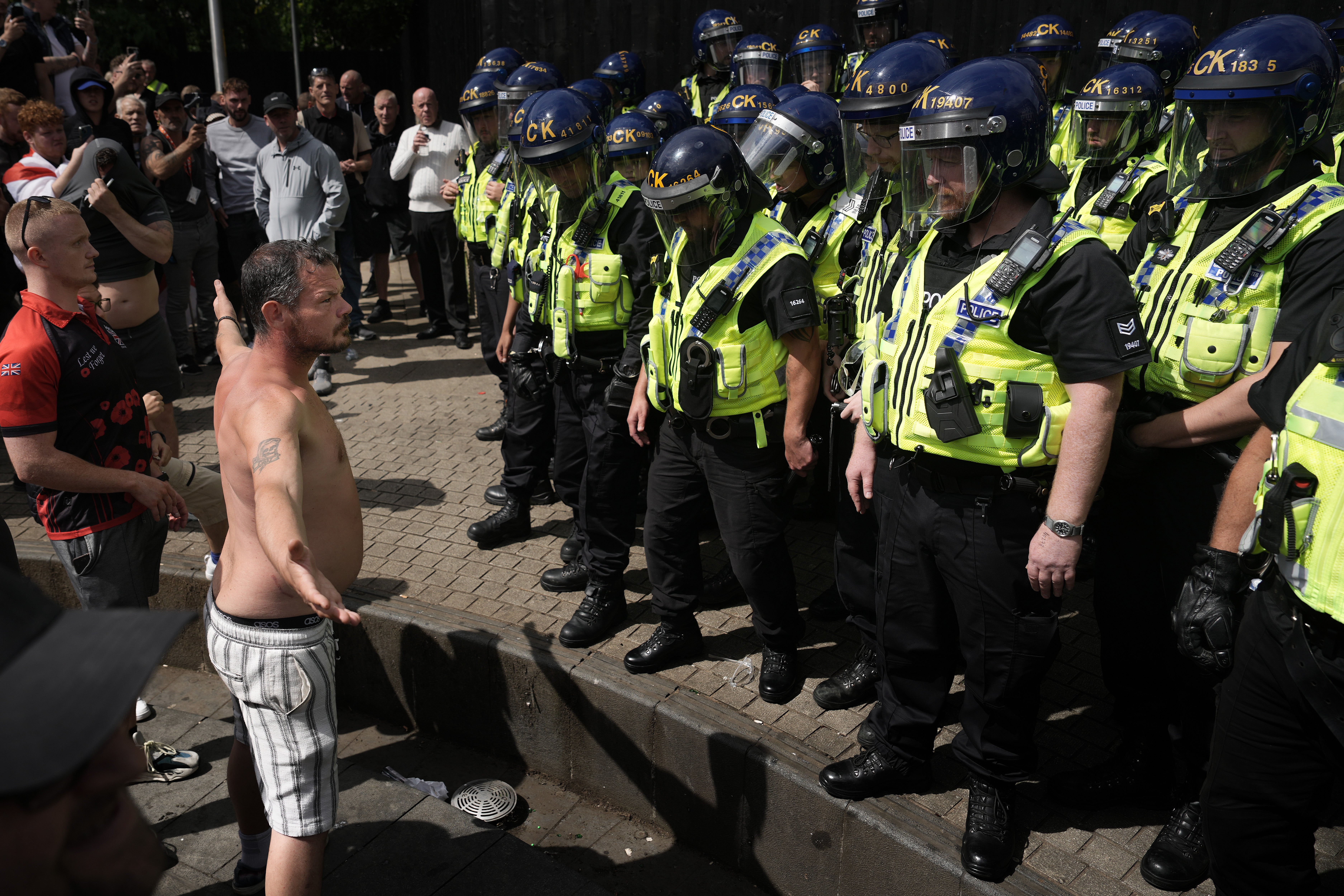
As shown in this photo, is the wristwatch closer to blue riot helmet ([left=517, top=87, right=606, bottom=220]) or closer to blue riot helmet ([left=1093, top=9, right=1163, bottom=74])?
blue riot helmet ([left=517, top=87, right=606, bottom=220])

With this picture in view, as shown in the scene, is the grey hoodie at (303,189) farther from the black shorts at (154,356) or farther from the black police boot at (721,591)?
the black police boot at (721,591)

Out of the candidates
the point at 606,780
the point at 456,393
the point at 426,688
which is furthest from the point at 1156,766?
the point at 456,393

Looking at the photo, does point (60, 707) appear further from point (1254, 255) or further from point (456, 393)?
point (456, 393)

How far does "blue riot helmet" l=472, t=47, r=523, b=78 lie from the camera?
732 centimetres

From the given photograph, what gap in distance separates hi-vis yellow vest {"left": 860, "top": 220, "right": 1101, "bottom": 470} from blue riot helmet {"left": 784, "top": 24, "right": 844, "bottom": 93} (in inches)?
172

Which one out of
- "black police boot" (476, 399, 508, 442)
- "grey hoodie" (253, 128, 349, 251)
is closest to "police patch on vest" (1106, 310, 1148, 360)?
"black police boot" (476, 399, 508, 442)

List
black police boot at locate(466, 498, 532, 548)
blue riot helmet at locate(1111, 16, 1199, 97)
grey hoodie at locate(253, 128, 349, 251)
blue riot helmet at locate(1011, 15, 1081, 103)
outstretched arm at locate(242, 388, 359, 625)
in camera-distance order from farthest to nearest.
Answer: grey hoodie at locate(253, 128, 349, 251) < blue riot helmet at locate(1011, 15, 1081, 103) < black police boot at locate(466, 498, 532, 548) < blue riot helmet at locate(1111, 16, 1199, 97) < outstretched arm at locate(242, 388, 359, 625)

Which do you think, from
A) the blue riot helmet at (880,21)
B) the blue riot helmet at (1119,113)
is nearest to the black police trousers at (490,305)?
the blue riot helmet at (880,21)

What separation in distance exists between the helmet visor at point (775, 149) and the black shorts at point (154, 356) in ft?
11.6

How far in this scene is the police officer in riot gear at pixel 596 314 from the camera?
14.7 ft

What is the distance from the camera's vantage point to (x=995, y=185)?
280 centimetres

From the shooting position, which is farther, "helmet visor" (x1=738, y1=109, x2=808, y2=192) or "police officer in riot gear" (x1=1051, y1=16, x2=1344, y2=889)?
"helmet visor" (x1=738, y1=109, x2=808, y2=192)

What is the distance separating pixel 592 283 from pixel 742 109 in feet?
4.83

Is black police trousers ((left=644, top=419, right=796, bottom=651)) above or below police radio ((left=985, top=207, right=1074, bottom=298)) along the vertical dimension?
below
